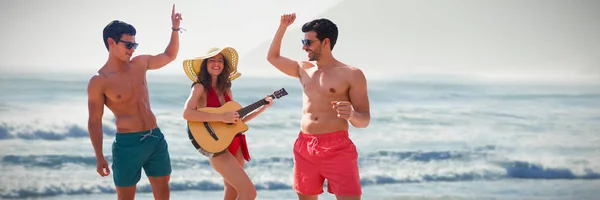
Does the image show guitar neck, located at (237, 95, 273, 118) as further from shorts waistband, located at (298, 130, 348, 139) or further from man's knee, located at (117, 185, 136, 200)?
man's knee, located at (117, 185, 136, 200)

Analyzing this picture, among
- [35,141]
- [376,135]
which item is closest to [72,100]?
[35,141]

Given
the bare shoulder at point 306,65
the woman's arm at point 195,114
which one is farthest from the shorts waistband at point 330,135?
the woman's arm at point 195,114

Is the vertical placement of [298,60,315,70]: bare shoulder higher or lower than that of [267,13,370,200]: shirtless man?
higher

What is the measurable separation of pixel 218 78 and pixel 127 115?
1.75ft

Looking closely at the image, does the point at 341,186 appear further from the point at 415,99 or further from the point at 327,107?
the point at 415,99

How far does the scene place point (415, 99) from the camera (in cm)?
1491

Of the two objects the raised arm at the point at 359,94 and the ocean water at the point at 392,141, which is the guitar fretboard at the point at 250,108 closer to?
the raised arm at the point at 359,94

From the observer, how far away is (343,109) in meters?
3.73

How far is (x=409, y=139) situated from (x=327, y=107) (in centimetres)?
787

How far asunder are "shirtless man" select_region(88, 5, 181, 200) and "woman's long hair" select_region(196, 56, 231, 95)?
30 cm

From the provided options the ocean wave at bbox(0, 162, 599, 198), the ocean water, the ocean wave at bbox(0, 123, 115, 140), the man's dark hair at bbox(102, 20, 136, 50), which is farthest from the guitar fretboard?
the ocean wave at bbox(0, 123, 115, 140)

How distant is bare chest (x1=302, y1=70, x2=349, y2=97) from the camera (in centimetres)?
400

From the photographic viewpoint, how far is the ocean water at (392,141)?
8.60m

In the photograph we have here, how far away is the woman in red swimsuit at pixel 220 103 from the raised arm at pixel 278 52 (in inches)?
7.8
